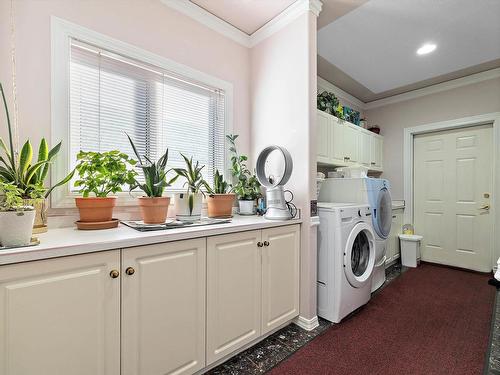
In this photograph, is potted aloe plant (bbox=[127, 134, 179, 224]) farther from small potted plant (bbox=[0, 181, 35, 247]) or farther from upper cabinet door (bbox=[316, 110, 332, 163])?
upper cabinet door (bbox=[316, 110, 332, 163])

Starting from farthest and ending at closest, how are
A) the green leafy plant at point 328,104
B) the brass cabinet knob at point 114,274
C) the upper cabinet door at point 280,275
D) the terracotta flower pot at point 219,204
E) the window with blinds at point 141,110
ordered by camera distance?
the green leafy plant at point 328,104, the terracotta flower pot at point 219,204, the upper cabinet door at point 280,275, the window with blinds at point 141,110, the brass cabinet knob at point 114,274

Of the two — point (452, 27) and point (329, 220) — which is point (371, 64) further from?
point (329, 220)

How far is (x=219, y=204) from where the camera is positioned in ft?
6.25

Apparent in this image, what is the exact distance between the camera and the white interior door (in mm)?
3270

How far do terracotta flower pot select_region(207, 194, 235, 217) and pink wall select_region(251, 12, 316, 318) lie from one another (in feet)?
1.68

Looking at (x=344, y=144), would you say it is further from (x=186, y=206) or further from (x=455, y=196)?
(x=186, y=206)

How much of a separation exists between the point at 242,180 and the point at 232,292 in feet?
3.15

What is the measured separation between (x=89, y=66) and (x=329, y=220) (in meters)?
1.99

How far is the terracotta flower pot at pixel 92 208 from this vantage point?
4.42ft

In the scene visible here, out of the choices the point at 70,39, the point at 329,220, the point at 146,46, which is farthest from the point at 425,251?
the point at 70,39

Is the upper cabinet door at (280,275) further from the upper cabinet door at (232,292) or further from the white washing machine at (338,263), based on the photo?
the white washing machine at (338,263)

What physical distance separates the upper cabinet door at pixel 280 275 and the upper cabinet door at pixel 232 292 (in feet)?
0.22

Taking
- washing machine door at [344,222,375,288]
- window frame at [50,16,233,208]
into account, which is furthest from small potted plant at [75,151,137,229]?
washing machine door at [344,222,375,288]

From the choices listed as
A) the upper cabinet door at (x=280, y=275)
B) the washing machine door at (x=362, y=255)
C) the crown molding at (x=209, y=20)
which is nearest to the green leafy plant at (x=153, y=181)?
the upper cabinet door at (x=280, y=275)
